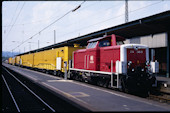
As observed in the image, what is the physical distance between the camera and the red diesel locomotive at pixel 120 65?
34.2 feet

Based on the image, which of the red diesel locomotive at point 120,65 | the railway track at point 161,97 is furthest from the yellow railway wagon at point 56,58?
the railway track at point 161,97

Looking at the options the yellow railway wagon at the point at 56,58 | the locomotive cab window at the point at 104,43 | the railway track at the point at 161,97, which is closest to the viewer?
the railway track at the point at 161,97

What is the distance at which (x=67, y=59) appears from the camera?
18922 mm

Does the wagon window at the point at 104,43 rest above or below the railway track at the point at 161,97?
above

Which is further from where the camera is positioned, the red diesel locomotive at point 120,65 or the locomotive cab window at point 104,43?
the locomotive cab window at point 104,43

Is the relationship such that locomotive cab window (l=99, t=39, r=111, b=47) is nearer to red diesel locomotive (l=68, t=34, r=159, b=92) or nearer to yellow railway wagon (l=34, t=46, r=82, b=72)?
red diesel locomotive (l=68, t=34, r=159, b=92)

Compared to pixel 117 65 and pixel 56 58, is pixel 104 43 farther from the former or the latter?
pixel 56 58

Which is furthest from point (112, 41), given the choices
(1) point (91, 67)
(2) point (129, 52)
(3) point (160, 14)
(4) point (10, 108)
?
(4) point (10, 108)

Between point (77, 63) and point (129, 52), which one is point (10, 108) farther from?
point (77, 63)

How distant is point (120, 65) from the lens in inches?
409

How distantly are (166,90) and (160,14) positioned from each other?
5755 millimetres

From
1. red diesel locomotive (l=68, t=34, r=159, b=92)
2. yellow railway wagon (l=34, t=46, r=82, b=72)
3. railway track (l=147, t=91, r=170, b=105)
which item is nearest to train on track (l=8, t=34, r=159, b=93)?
red diesel locomotive (l=68, t=34, r=159, b=92)

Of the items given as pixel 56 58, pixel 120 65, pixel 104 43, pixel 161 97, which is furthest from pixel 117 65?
pixel 56 58

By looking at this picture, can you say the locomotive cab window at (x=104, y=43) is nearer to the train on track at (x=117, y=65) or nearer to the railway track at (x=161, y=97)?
the train on track at (x=117, y=65)
